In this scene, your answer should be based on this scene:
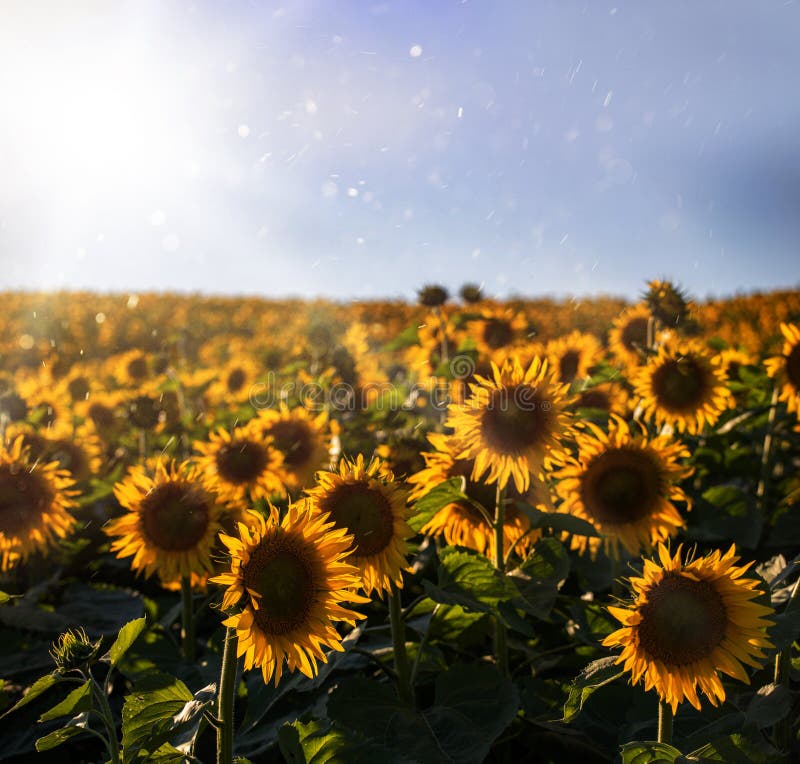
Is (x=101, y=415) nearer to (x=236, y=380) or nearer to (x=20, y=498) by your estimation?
(x=236, y=380)

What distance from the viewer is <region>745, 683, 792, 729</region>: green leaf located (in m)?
1.73

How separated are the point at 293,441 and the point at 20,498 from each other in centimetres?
134

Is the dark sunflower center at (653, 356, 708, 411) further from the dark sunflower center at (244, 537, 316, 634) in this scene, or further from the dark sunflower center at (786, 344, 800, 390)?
the dark sunflower center at (244, 537, 316, 634)

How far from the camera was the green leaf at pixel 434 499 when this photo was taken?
235cm

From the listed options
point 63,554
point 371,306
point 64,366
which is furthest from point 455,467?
point 371,306

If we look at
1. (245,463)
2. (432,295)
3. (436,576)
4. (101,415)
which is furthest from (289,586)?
(101,415)

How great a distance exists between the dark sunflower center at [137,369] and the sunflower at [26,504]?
4229mm

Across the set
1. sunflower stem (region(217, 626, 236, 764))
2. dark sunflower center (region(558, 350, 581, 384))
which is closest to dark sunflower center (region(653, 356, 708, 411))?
dark sunflower center (region(558, 350, 581, 384))

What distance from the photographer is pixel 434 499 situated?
238cm

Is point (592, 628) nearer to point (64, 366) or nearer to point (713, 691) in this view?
point (713, 691)

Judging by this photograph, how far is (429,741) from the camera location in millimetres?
2125

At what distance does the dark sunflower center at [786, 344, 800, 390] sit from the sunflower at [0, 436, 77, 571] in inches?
134

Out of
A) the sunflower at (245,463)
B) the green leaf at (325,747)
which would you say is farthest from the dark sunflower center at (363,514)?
the sunflower at (245,463)

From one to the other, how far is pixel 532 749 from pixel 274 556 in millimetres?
1414
